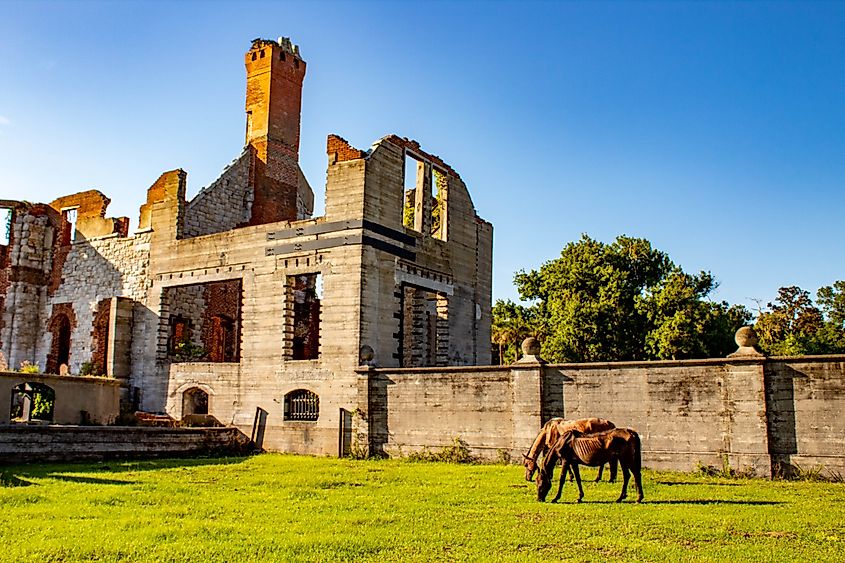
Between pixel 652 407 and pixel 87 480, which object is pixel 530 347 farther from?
pixel 87 480

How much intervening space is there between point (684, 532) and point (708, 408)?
773 cm

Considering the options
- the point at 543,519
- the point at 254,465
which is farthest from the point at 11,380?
the point at 543,519

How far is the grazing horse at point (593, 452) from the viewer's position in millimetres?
12906

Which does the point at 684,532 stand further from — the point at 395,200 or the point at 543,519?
the point at 395,200

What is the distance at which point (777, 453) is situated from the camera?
1689 cm

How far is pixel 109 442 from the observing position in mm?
20297

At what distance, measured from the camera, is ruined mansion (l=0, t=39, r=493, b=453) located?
23.5 metres

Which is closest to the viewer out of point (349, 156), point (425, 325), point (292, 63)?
point (349, 156)

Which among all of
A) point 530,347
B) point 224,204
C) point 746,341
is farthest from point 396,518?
point 224,204

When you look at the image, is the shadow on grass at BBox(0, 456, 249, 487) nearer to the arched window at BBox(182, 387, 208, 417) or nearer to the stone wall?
the arched window at BBox(182, 387, 208, 417)

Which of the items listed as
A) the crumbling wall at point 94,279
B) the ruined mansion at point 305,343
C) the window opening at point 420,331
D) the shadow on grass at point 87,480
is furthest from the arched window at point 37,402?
the window opening at point 420,331

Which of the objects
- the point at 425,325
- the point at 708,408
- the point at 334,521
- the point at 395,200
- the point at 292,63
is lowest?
the point at 334,521

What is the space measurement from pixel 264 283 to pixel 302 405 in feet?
13.7

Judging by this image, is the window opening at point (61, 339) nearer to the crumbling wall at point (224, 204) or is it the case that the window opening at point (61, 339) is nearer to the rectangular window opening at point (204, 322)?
the rectangular window opening at point (204, 322)
